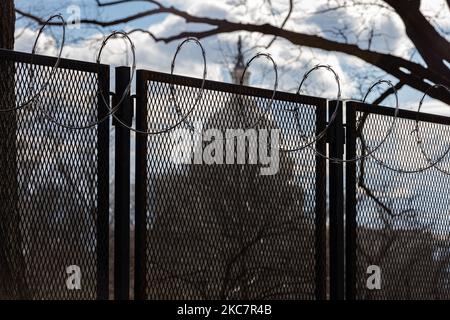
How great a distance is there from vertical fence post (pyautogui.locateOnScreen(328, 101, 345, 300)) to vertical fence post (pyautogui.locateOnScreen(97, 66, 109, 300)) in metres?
2.24

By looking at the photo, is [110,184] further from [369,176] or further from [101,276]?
[369,176]

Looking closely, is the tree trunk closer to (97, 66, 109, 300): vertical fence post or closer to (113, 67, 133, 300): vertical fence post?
(97, 66, 109, 300): vertical fence post

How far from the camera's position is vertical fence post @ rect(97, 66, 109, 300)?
580 cm

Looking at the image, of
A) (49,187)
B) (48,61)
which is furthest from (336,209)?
(48,61)

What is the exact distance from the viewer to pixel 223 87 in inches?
254

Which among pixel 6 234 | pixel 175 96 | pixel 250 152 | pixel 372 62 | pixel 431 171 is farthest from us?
pixel 372 62

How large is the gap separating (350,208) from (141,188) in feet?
7.26

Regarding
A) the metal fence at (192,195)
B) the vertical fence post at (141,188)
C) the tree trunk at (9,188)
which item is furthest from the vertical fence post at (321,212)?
the tree trunk at (9,188)


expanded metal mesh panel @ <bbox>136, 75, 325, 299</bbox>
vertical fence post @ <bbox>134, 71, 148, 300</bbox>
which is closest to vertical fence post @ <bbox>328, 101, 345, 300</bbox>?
expanded metal mesh panel @ <bbox>136, 75, 325, 299</bbox>

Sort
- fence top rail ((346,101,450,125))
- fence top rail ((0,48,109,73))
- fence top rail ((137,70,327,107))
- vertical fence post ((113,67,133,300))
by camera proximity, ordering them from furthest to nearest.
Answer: fence top rail ((346,101,450,125)), fence top rail ((137,70,327,107)), vertical fence post ((113,67,133,300)), fence top rail ((0,48,109,73))

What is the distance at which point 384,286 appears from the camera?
7.82 metres

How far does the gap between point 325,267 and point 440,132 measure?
7.76 ft

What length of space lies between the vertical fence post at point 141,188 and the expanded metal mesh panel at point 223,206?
17 mm

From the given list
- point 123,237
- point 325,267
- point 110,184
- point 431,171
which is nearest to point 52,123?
point 110,184
